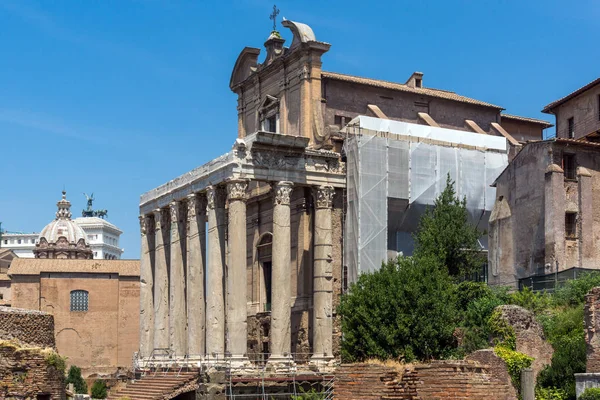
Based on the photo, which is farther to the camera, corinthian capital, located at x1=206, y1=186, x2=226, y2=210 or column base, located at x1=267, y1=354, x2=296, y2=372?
corinthian capital, located at x1=206, y1=186, x2=226, y2=210

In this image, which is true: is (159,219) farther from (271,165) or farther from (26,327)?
(26,327)

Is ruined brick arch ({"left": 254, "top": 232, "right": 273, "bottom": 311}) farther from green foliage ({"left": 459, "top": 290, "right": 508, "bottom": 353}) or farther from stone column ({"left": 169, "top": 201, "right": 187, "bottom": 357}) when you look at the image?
green foliage ({"left": 459, "top": 290, "right": 508, "bottom": 353})

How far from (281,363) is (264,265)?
24.5 ft

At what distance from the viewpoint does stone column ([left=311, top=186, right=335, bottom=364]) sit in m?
32.7

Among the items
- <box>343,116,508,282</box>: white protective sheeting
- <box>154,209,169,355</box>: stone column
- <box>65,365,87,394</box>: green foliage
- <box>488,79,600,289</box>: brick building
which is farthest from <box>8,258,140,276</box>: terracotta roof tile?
<box>488,79,600,289</box>: brick building

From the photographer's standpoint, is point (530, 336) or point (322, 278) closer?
point (530, 336)

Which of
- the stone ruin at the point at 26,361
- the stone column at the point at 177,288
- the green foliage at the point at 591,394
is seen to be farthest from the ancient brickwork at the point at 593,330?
the stone column at the point at 177,288

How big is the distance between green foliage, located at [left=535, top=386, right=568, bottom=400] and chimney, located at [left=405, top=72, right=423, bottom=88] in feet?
66.3

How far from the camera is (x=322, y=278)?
33188 millimetres

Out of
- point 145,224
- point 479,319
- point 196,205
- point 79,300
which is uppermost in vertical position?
point 196,205

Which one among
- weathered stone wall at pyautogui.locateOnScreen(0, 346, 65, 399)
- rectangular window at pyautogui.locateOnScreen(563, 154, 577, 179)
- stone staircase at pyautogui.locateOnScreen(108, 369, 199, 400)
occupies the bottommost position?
stone staircase at pyautogui.locateOnScreen(108, 369, 199, 400)

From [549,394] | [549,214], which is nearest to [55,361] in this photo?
[549,394]

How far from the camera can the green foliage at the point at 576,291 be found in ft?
85.9

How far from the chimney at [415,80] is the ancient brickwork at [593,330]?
869 inches
